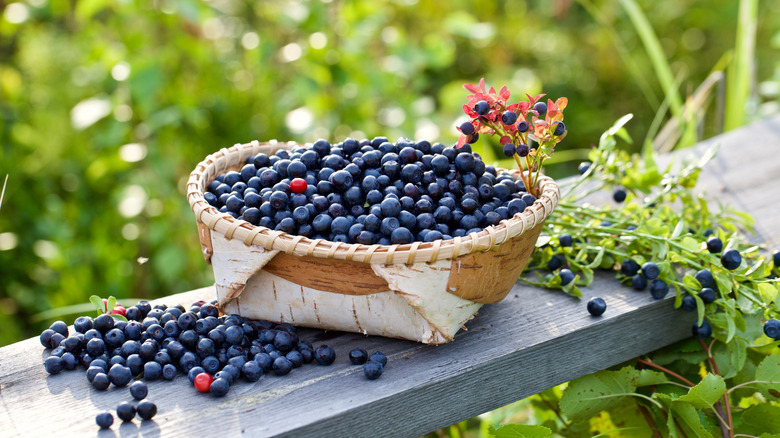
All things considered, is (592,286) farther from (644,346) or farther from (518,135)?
(518,135)

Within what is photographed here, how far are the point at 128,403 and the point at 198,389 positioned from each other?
10cm

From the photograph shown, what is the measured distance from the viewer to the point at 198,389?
91cm

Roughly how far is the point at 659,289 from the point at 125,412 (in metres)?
0.89

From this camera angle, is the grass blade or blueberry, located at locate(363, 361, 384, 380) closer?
blueberry, located at locate(363, 361, 384, 380)

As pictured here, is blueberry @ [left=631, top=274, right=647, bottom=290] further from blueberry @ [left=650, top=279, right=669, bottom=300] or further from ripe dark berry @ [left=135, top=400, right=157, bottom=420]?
ripe dark berry @ [left=135, top=400, right=157, bottom=420]

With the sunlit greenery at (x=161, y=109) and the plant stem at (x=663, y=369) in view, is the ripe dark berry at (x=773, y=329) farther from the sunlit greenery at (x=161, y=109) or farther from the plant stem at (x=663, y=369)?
the sunlit greenery at (x=161, y=109)

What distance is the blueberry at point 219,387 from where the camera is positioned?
0.89 meters

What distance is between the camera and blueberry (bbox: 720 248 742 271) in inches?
43.6

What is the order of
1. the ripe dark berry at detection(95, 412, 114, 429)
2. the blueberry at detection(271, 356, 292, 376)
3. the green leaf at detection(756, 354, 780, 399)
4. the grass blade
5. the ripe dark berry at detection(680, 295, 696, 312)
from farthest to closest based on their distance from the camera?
the grass blade, the ripe dark berry at detection(680, 295, 696, 312), the green leaf at detection(756, 354, 780, 399), the blueberry at detection(271, 356, 292, 376), the ripe dark berry at detection(95, 412, 114, 429)

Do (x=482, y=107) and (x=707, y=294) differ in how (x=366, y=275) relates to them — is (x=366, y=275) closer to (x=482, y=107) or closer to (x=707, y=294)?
(x=482, y=107)

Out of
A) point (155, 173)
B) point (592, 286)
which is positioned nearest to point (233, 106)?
point (155, 173)

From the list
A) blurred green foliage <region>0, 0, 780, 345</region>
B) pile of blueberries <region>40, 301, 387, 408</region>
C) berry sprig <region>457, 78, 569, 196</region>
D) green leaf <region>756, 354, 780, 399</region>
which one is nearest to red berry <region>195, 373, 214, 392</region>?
pile of blueberries <region>40, 301, 387, 408</region>

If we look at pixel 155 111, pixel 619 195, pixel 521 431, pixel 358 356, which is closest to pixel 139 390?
pixel 358 356

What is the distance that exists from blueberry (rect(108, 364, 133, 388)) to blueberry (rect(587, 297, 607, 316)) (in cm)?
75
